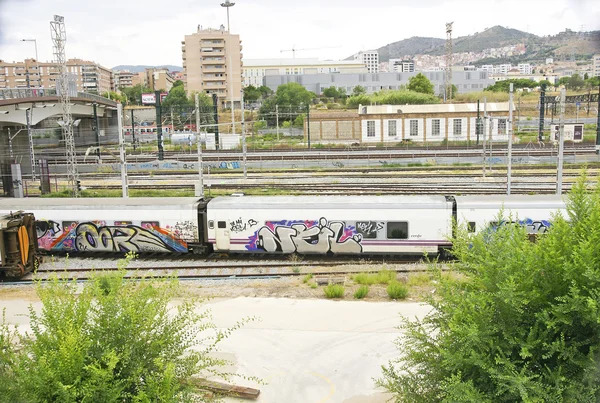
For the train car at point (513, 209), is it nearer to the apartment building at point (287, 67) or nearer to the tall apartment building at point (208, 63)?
the tall apartment building at point (208, 63)

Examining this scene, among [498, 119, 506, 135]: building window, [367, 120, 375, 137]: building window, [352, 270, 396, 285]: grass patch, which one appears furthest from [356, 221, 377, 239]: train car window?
[498, 119, 506, 135]: building window

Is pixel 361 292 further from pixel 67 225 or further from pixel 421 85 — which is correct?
pixel 421 85

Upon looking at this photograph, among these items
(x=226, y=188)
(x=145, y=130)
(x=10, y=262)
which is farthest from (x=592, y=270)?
(x=145, y=130)

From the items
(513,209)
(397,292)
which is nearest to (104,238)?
(397,292)

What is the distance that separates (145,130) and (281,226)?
63511 mm

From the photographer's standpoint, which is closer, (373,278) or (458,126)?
(373,278)

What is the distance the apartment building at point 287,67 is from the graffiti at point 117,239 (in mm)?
159030

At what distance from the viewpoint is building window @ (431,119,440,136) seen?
5672 cm

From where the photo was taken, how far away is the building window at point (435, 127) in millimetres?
56719

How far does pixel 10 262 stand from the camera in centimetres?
1795

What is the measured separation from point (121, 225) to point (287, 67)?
169488mm

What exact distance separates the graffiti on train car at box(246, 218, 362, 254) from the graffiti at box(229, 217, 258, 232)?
12.9 inches

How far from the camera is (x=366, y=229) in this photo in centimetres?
1817

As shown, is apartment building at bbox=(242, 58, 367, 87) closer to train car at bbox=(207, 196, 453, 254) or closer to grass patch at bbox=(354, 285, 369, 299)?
train car at bbox=(207, 196, 453, 254)
